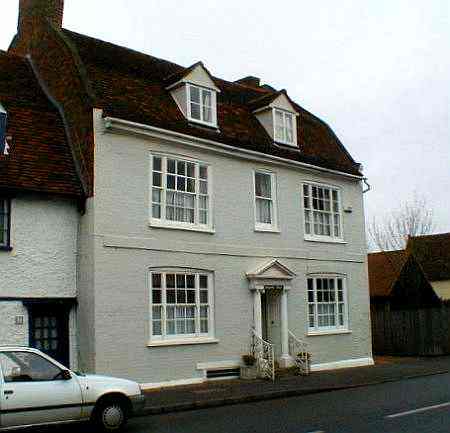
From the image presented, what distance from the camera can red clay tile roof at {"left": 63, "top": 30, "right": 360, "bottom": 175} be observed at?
17.1 m

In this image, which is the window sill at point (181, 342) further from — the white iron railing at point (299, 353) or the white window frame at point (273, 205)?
the white window frame at point (273, 205)

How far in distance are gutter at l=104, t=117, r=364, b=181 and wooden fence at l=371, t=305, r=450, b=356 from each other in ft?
27.4

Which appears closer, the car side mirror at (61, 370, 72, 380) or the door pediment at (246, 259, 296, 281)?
the car side mirror at (61, 370, 72, 380)

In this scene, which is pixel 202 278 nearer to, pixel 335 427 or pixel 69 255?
pixel 69 255

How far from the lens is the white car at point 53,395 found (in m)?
9.52

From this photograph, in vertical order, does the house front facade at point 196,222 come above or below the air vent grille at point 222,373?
above

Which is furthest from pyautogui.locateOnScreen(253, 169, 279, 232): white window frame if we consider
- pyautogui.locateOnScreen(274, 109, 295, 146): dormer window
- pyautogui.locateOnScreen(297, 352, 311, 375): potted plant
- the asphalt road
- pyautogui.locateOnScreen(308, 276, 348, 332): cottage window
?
the asphalt road

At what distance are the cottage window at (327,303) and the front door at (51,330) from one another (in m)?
8.27

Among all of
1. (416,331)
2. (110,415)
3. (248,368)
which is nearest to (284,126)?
(248,368)

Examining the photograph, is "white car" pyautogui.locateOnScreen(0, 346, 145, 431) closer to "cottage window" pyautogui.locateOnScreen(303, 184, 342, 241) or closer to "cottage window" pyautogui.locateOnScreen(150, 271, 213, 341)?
"cottage window" pyautogui.locateOnScreen(150, 271, 213, 341)

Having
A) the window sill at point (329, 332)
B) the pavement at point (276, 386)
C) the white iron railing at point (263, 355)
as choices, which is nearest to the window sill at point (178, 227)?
the white iron railing at point (263, 355)

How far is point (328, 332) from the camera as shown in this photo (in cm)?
2102

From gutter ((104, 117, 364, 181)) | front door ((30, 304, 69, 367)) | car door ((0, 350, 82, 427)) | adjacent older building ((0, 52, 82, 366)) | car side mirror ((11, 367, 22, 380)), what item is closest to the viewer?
car door ((0, 350, 82, 427))

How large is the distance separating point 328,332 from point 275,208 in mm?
4566
